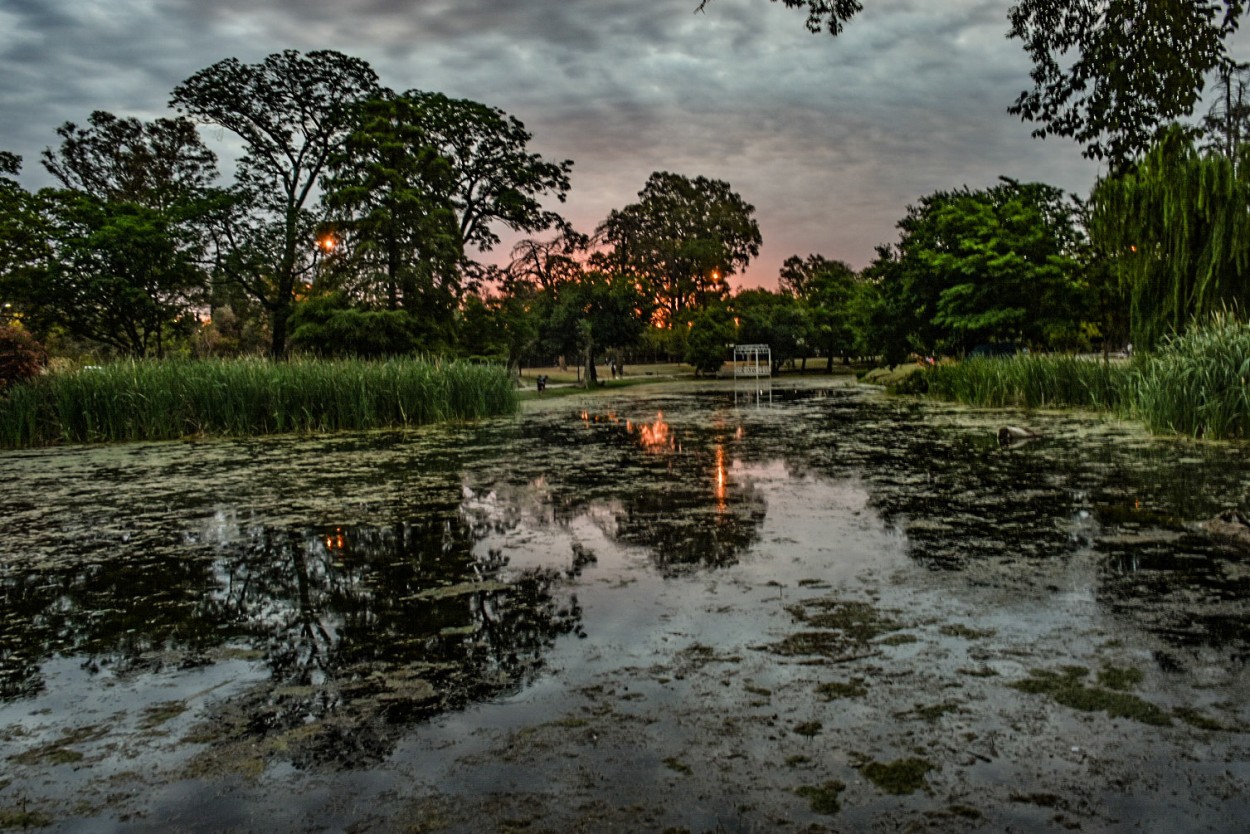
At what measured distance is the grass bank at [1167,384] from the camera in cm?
877

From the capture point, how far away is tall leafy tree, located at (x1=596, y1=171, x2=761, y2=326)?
47688 mm

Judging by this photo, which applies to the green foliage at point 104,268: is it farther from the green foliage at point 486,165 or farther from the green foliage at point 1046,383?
the green foliage at point 1046,383

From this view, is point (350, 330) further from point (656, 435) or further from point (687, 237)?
point (687, 237)

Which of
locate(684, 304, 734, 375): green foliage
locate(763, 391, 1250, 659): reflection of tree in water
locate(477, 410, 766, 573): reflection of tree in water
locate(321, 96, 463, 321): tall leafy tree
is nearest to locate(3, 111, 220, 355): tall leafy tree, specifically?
locate(321, 96, 463, 321): tall leafy tree

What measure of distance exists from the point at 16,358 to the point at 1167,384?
15.4 meters

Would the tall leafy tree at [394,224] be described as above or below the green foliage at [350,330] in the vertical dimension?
above

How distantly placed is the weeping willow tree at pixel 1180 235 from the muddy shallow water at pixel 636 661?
26.8 feet

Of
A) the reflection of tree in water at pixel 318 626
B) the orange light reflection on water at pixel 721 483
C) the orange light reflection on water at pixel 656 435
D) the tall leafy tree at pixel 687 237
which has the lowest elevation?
the orange light reflection on water at pixel 656 435

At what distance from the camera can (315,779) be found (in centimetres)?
205

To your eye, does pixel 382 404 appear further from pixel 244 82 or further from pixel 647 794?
pixel 244 82

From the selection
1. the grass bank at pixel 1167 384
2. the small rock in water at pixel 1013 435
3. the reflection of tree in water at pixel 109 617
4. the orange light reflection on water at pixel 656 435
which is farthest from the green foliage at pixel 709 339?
the reflection of tree in water at pixel 109 617

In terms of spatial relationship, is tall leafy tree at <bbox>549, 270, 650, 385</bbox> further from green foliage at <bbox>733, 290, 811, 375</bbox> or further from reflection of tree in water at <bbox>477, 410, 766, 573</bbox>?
reflection of tree in water at <bbox>477, 410, 766, 573</bbox>

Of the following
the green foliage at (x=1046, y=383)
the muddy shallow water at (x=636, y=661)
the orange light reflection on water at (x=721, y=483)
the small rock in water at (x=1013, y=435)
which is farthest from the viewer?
the green foliage at (x=1046, y=383)

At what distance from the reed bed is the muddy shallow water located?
19.1ft
